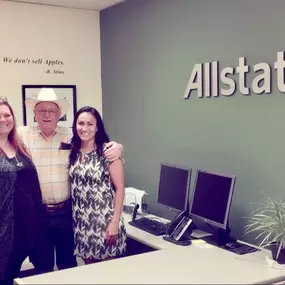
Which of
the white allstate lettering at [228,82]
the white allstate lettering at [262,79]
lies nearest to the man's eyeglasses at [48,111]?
the white allstate lettering at [228,82]

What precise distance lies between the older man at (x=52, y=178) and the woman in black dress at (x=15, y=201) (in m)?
0.12

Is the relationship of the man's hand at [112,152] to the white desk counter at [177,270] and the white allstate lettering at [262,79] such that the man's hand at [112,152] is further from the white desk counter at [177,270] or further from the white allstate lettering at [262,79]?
the white allstate lettering at [262,79]

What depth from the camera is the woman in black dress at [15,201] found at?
2.80m

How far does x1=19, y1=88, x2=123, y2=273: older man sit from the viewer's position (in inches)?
122

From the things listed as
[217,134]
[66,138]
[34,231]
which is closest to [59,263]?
[34,231]

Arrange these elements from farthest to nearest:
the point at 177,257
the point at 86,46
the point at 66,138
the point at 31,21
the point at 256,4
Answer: the point at 86,46, the point at 31,21, the point at 66,138, the point at 256,4, the point at 177,257

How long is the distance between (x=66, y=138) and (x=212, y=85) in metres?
Answer: 1.08

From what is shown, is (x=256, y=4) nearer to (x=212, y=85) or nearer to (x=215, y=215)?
(x=212, y=85)

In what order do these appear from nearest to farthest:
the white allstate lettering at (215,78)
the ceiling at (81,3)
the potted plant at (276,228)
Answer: the potted plant at (276,228)
the white allstate lettering at (215,78)
the ceiling at (81,3)

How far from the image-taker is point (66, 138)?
324 cm

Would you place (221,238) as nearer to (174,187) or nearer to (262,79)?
(174,187)

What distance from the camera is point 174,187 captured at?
11.2 feet

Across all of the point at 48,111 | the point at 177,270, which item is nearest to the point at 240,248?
the point at 177,270

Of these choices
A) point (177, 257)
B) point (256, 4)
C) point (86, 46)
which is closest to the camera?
point (177, 257)
